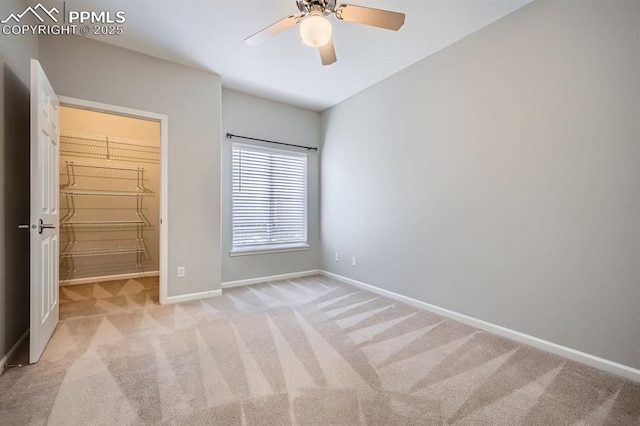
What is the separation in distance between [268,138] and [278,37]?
1.74 meters

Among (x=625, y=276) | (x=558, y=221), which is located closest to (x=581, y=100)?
(x=558, y=221)

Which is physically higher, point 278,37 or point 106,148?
point 278,37

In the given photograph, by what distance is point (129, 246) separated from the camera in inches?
183

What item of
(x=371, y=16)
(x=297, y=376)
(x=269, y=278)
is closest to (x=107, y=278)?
(x=269, y=278)

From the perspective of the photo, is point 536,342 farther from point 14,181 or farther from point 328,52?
point 14,181

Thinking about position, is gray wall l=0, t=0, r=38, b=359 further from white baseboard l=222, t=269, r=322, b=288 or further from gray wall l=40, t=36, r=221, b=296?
white baseboard l=222, t=269, r=322, b=288

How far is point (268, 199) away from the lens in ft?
14.6

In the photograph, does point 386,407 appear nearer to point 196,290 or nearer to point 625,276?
point 625,276

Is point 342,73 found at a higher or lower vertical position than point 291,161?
higher

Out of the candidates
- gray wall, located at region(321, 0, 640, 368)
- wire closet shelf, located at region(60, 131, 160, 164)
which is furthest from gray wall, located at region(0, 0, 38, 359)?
gray wall, located at region(321, 0, 640, 368)

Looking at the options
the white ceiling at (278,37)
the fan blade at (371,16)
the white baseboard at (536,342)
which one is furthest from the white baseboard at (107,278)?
the fan blade at (371,16)

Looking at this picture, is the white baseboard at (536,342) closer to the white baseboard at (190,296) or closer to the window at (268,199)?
the window at (268,199)

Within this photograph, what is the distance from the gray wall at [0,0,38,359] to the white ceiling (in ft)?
1.97

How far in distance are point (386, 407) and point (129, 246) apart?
4.66 m
